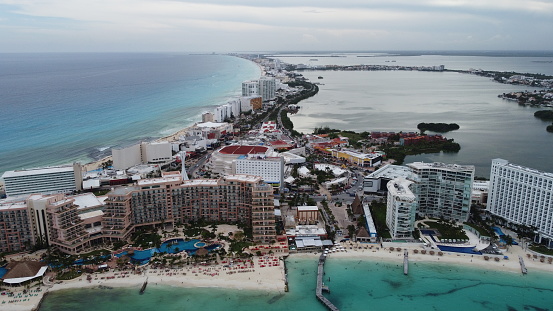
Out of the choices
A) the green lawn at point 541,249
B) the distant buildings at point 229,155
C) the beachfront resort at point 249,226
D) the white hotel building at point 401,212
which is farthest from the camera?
the distant buildings at point 229,155

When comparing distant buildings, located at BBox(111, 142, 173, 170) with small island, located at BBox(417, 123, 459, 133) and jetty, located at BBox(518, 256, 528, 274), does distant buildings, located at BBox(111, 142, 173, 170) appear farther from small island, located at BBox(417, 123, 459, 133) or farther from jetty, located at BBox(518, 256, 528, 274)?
small island, located at BBox(417, 123, 459, 133)

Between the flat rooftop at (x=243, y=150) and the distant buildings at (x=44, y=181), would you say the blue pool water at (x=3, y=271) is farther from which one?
the flat rooftop at (x=243, y=150)

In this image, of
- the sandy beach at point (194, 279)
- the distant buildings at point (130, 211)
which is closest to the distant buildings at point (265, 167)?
the distant buildings at point (130, 211)

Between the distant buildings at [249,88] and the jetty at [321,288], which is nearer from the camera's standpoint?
the jetty at [321,288]

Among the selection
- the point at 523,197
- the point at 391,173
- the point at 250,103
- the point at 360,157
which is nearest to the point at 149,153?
the point at 360,157

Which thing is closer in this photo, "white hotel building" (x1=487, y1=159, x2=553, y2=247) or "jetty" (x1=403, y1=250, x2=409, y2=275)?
"jetty" (x1=403, y1=250, x2=409, y2=275)

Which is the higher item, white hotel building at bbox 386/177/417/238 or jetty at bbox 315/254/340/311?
white hotel building at bbox 386/177/417/238

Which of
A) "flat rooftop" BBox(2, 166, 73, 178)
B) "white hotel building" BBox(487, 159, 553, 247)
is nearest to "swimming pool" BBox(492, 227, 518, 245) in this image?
"white hotel building" BBox(487, 159, 553, 247)

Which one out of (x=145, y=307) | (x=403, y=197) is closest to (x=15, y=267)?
(x=145, y=307)
